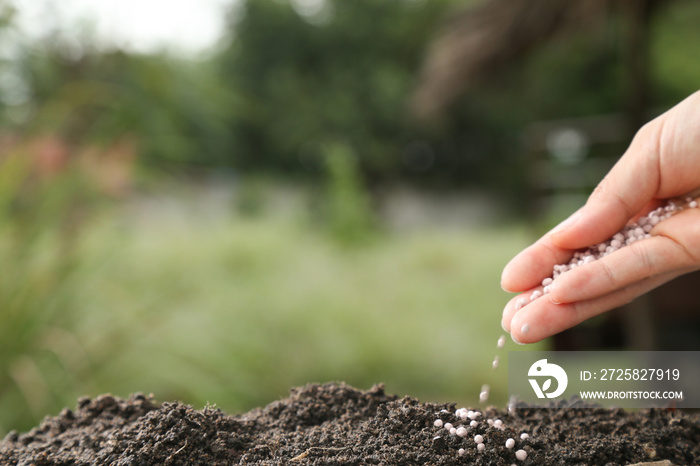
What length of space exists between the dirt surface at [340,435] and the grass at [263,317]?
2.67ft

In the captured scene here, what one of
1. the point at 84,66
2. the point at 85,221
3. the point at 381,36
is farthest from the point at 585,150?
the point at 85,221

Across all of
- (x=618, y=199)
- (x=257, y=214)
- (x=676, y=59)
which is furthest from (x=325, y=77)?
(x=618, y=199)

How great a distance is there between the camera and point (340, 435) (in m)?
0.80

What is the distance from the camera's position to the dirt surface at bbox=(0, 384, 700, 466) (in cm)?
73

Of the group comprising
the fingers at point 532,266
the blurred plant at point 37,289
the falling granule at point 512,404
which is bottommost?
the falling granule at point 512,404

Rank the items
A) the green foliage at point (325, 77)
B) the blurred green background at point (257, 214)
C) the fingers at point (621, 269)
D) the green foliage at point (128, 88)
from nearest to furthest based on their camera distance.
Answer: the fingers at point (621, 269) < the blurred green background at point (257, 214) < the green foliage at point (128, 88) < the green foliage at point (325, 77)

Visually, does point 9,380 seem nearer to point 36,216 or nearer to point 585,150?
point 36,216

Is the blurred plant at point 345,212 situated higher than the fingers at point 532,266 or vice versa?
the blurred plant at point 345,212

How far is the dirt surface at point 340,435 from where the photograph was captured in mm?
734

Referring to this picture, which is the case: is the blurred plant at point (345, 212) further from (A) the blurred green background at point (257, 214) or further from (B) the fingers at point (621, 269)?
(B) the fingers at point (621, 269)

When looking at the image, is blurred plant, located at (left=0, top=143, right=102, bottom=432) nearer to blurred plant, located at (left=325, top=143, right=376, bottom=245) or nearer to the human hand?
the human hand

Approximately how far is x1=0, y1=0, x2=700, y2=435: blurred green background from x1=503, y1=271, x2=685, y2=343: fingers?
640 mm

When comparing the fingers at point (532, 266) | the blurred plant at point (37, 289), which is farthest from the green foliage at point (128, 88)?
the fingers at point (532, 266)

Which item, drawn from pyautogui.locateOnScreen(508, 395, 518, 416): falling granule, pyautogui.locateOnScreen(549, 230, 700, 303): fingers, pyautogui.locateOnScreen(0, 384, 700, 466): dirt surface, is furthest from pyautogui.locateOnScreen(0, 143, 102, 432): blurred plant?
pyautogui.locateOnScreen(549, 230, 700, 303): fingers
